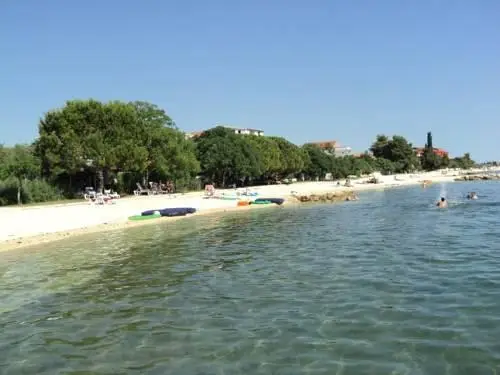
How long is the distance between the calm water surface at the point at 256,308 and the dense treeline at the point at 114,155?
27.8m

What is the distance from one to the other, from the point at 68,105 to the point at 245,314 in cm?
4629

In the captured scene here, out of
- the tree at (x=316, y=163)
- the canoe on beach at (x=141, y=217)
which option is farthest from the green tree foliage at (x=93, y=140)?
the tree at (x=316, y=163)

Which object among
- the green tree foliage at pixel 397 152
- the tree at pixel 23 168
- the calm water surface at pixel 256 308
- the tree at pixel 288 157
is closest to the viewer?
the calm water surface at pixel 256 308

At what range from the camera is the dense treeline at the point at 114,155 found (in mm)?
50656

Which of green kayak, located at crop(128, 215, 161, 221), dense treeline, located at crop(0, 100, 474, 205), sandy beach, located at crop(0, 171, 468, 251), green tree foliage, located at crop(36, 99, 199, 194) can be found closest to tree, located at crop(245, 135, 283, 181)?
dense treeline, located at crop(0, 100, 474, 205)

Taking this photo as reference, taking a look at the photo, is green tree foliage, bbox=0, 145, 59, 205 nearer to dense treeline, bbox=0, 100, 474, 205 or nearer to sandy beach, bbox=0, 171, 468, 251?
dense treeline, bbox=0, 100, 474, 205

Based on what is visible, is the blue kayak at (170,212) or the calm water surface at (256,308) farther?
the blue kayak at (170,212)

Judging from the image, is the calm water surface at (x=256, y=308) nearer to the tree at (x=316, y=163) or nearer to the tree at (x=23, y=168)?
the tree at (x=23, y=168)

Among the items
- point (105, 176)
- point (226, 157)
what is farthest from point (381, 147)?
point (105, 176)

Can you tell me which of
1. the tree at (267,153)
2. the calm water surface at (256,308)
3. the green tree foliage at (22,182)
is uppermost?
the tree at (267,153)

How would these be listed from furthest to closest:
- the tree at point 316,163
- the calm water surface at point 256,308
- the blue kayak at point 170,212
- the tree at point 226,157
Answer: the tree at point 316,163, the tree at point 226,157, the blue kayak at point 170,212, the calm water surface at point 256,308

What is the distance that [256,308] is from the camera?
42.5 ft

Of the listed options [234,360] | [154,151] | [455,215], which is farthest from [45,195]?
[234,360]

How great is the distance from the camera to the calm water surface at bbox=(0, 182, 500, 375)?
9453mm
